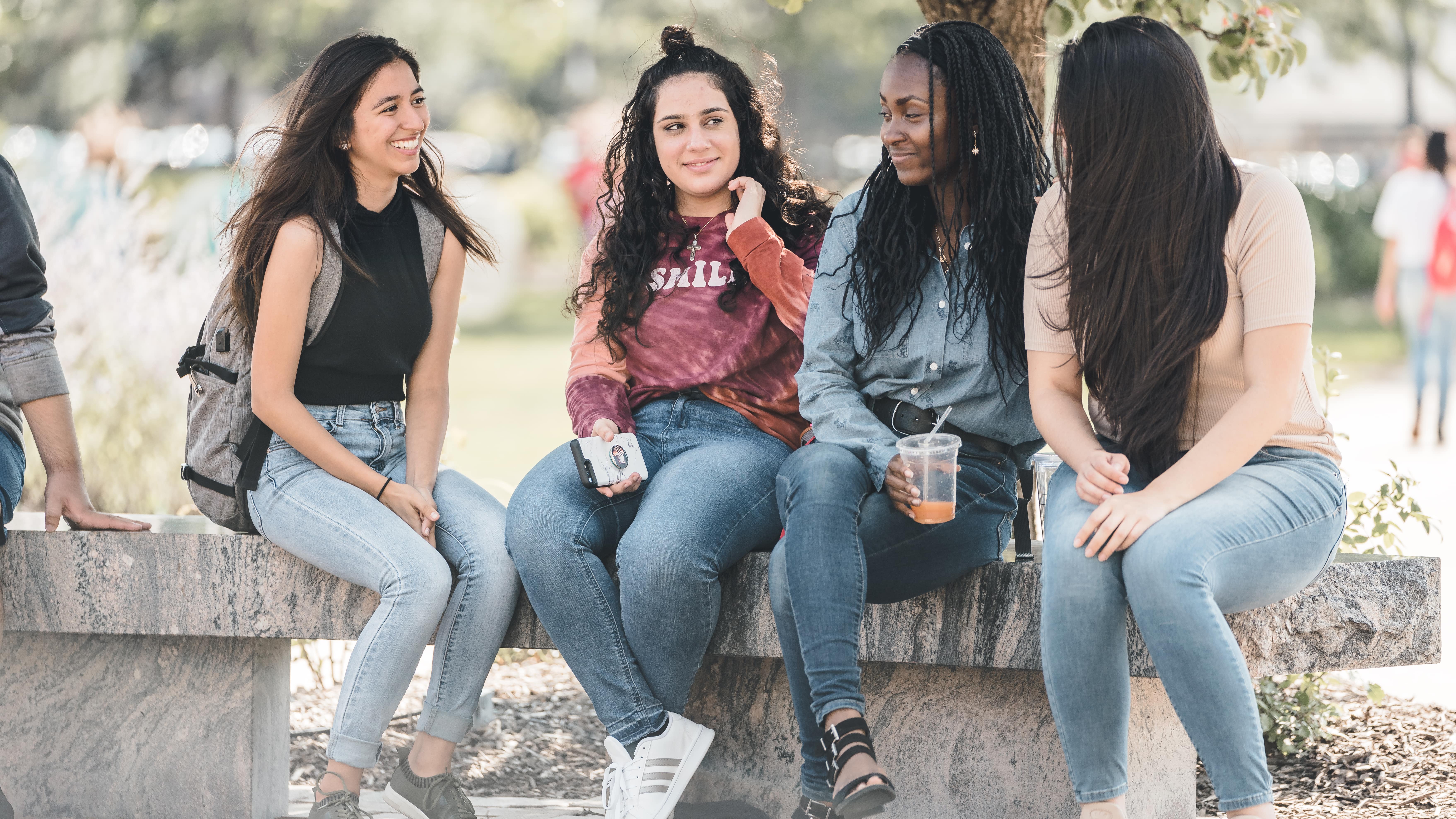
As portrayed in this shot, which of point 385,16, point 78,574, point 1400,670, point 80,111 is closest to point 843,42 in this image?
point 385,16

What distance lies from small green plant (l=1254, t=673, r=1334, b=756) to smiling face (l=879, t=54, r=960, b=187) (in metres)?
1.60

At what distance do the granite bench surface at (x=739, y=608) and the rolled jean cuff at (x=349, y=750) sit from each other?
273 millimetres

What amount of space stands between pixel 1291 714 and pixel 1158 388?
4.51 ft

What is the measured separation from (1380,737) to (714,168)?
2262mm

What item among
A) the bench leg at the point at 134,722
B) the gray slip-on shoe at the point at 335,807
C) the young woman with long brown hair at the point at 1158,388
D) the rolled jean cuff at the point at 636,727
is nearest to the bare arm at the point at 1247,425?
the young woman with long brown hair at the point at 1158,388

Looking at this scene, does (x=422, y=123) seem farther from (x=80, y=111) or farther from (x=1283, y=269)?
(x=80, y=111)

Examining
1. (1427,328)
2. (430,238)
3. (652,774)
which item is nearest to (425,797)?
(652,774)

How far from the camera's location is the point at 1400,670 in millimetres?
4461

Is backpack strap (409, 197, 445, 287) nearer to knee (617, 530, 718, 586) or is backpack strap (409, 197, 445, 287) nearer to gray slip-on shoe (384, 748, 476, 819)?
knee (617, 530, 718, 586)

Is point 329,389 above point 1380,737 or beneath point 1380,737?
above

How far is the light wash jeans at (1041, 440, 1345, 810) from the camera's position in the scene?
89.2 inches

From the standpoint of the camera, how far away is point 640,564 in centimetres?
267

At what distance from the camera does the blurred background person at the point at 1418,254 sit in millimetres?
9070

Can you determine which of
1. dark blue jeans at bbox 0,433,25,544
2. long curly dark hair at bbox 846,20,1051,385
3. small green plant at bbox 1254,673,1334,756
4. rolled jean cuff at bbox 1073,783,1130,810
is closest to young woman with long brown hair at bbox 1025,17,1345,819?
rolled jean cuff at bbox 1073,783,1130,810
